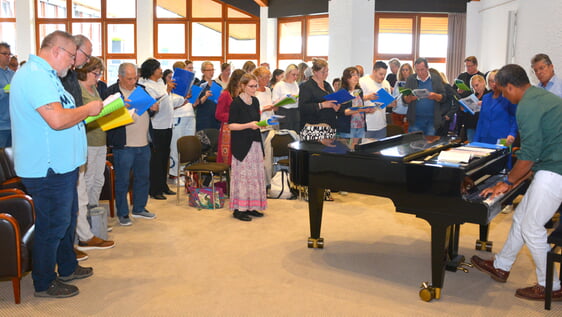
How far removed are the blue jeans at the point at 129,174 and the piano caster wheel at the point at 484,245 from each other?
3328mm

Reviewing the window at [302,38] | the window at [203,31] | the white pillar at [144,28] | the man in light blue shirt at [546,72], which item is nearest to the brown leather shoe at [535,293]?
the man in light blue shirt at [546,72]

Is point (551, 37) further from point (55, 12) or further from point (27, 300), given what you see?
point (55, 12)

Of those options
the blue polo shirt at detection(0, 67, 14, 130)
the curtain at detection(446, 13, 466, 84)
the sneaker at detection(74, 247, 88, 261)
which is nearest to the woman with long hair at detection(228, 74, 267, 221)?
the sneaker at detection(74, 247, 88, 261)

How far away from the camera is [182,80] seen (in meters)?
6.19

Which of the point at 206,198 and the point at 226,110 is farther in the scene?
the point at 206,198

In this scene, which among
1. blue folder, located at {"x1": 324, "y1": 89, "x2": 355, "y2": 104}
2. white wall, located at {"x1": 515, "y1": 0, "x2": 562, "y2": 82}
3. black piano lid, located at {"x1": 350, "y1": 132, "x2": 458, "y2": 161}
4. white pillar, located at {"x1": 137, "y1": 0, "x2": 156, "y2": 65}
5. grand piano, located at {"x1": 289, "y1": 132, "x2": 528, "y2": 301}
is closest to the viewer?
grand piano, located at {"x1": 289, "y1": 132, "x2": 528, "y2": 301}

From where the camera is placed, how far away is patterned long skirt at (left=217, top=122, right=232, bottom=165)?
621cm

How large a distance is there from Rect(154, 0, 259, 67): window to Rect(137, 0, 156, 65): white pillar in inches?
7.8

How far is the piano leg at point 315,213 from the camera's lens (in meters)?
4.50

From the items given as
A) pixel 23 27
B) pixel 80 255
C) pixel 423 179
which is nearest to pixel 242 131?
pixel 80 255

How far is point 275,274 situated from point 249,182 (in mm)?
1685

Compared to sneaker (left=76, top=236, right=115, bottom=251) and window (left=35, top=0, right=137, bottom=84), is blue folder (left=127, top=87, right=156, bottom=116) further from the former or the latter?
window (left=35, top=0, right=137, bottom=84)

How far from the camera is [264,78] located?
6793 mm

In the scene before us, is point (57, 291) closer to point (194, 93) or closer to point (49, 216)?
point (49, 216)
